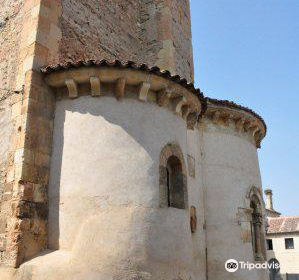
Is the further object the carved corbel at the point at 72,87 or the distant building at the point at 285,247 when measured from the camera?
the distant building at the point at 285,247

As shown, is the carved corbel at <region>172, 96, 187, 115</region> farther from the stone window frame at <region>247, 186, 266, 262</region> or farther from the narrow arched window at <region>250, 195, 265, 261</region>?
the narrow arched window at <region>250, 195, 265, 261</region>

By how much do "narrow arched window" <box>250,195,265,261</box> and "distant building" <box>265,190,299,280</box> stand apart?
2055cm

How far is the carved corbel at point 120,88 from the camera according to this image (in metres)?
6.16

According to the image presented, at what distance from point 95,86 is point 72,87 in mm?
417

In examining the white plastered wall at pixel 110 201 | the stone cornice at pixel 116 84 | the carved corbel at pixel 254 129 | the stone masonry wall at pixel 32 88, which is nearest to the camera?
the white plastered wall at pixel 110 201

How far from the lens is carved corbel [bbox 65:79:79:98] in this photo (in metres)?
6.19

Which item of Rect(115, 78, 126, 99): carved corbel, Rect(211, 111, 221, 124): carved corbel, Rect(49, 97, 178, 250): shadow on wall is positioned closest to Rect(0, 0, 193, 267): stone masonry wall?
Rect(49, 97, 178, 250): shadow on wall

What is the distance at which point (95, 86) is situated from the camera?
6180mm

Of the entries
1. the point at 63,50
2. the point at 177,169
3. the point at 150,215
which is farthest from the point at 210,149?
the point at 63,50

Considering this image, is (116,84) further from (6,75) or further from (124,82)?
(6,75)

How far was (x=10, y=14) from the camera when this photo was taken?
7414 millimetres

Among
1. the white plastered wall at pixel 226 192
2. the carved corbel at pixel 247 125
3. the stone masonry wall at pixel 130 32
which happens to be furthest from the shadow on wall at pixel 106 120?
the carved corbel at pixel 247 125

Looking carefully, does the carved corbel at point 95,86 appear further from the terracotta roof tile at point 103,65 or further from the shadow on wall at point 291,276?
the shadow on wall at point 291,276

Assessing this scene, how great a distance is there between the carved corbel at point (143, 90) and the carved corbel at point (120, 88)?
0.99 feet
